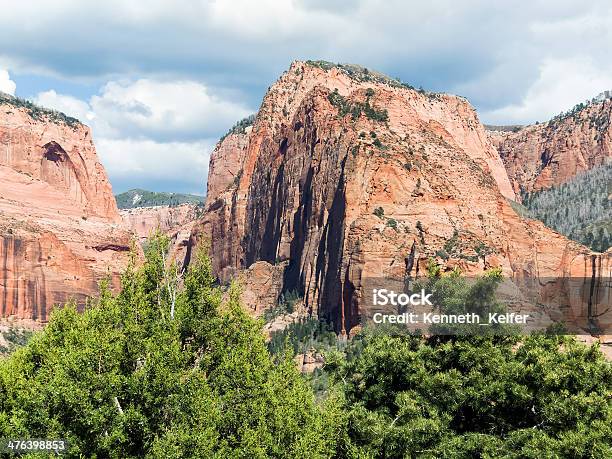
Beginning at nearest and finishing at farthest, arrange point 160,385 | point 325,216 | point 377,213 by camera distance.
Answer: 1. point 160,385
2. point 377,213
3. point 325,216

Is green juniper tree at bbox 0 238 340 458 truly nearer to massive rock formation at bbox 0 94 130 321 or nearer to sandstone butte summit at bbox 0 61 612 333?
sandstone butte summit at bbox 0 61 612 333

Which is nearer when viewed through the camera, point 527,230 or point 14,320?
point 527,230

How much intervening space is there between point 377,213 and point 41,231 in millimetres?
93714

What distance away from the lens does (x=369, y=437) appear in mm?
30500

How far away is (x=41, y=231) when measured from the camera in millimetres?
169625

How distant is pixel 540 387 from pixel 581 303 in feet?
316

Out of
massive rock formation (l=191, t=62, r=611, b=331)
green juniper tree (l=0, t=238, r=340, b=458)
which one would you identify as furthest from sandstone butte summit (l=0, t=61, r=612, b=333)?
green juniper tree (l=0, t=238, r=340, b=458)

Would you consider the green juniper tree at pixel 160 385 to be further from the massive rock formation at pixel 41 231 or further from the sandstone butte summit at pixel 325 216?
the massive rock formation at pixel 41 231

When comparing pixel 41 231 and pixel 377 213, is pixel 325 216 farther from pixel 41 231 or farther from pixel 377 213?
pixel 41 231

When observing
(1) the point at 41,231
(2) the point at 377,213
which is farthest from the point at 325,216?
(1) the point at 41,231

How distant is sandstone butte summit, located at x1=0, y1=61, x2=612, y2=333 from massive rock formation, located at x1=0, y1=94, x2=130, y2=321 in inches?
13.2

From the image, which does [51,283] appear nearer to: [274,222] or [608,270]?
[274,222]

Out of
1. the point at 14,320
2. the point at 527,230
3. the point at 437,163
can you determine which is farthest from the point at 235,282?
the point at 14,320

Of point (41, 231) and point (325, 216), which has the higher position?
point (325, 216)
